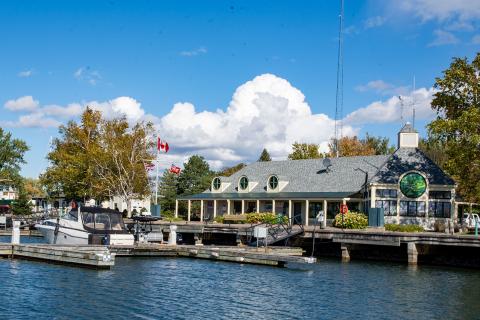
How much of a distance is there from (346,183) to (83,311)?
39254 mm

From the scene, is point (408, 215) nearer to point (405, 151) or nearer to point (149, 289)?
point (405, 151)

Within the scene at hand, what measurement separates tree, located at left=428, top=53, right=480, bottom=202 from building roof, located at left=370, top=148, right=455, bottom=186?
13.6 feet

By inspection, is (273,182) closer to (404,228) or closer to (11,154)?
(404,228)

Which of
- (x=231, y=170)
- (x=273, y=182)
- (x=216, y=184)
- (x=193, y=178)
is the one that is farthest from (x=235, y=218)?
(x=231, y=170)

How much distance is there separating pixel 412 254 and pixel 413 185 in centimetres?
1265

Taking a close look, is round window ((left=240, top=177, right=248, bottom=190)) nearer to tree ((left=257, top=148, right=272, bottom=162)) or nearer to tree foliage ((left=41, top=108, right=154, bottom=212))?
tree foliage ((left=41, top=108, right=154, bottom=212))

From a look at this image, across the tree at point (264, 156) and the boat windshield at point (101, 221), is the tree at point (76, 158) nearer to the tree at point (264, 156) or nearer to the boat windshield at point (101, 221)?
the boat windshield at point (101, 221)

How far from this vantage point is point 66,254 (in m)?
34.0

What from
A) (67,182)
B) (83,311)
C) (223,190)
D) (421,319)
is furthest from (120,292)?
(67,182)

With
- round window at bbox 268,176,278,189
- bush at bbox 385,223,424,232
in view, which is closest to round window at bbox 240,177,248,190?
round window at bbox 268,176,278,189

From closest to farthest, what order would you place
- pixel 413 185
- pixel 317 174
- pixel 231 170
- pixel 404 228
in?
pixel 404 228 < pixel 413 185 < pixel 317 174 < pixel 231 170

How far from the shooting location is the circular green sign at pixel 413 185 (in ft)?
171

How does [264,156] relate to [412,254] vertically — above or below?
Result: above

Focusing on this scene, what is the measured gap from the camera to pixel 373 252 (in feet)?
149
